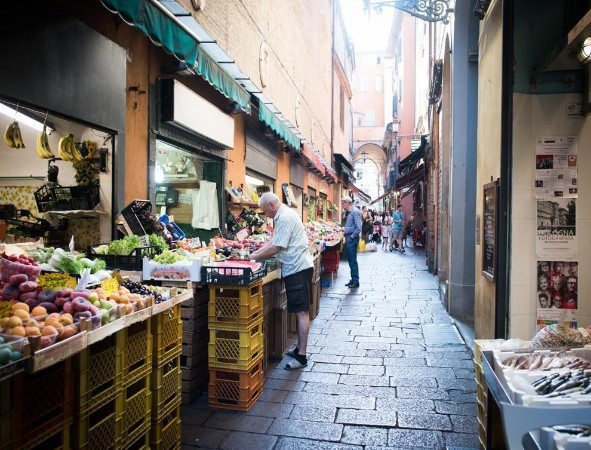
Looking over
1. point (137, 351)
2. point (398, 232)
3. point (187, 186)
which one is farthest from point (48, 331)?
point (398, 232)

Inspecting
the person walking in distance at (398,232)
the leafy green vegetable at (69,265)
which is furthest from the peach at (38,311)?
the person walking in distance at (398,232)

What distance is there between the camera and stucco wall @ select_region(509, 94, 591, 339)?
13.0 feet

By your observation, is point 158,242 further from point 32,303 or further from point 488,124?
point 488,124

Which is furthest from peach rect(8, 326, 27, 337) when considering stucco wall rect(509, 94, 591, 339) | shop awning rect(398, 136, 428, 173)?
shop awning rect(398, 136, 428, 173)

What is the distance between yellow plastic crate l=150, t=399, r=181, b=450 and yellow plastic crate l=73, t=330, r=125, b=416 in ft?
1.96

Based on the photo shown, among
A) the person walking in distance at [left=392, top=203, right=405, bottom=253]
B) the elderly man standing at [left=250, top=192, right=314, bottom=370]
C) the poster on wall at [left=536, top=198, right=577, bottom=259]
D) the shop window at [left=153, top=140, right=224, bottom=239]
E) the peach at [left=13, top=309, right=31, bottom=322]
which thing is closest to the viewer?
the peach at [left=13, top=309, right=31, bottom=322]

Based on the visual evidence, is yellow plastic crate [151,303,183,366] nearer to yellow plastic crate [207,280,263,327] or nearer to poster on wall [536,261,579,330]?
yellow plastic crate [207,280,263,327]

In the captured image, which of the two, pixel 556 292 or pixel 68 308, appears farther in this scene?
pixel 556 292

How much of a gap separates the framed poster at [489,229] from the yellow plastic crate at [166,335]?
2992 mm

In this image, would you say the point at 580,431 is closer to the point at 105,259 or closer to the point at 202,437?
the point at 202,437

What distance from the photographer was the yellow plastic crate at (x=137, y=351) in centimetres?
287

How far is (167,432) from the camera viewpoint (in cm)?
327

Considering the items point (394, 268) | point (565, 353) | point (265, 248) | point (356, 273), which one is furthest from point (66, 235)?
point (394, 268)

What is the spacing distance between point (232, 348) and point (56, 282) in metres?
1.74
